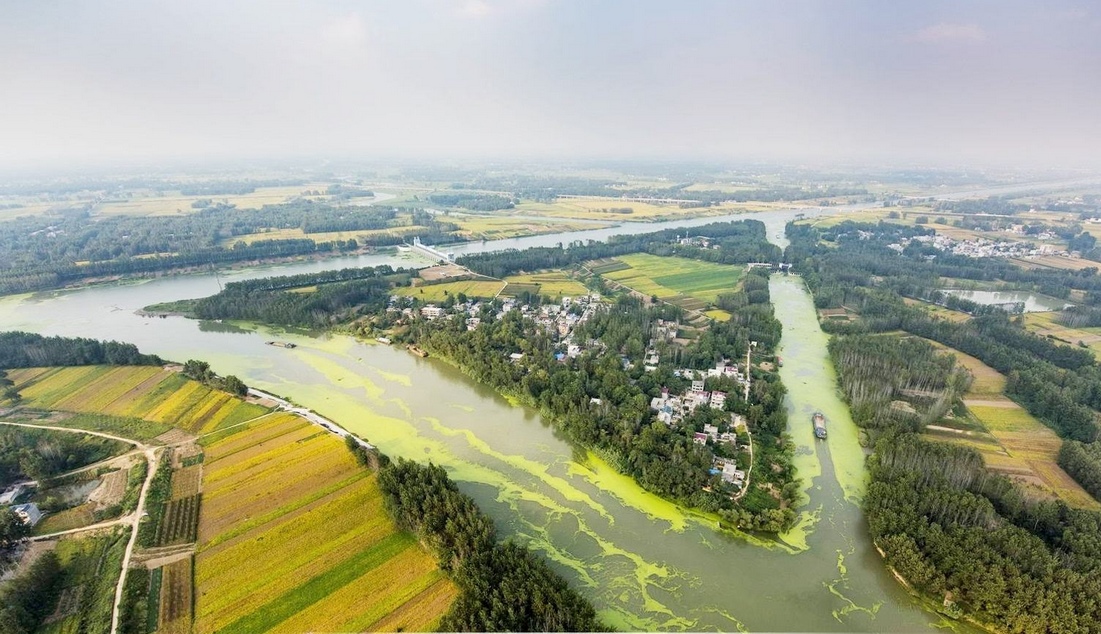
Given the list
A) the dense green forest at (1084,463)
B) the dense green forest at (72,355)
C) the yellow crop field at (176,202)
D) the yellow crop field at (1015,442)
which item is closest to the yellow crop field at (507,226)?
the yellow crop field at (176,202)

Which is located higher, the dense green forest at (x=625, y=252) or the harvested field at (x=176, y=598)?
the dense green forest at (x=625, y=252)

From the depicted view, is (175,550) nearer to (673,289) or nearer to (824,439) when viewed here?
(824,439)

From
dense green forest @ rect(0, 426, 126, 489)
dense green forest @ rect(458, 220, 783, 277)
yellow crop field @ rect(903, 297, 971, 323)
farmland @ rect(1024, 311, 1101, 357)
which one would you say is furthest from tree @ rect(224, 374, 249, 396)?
farmland @ rect(1024, 311, 1101, 357)

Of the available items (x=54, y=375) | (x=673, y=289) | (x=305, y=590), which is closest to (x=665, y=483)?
(x=305, y=590)

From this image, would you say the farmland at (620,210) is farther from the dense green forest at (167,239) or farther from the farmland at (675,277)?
the farmland at (675,277)

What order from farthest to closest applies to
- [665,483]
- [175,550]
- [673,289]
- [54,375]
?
[673,289] → [54,375] → [665,483] → [175,550]

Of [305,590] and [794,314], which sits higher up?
[794,314]
